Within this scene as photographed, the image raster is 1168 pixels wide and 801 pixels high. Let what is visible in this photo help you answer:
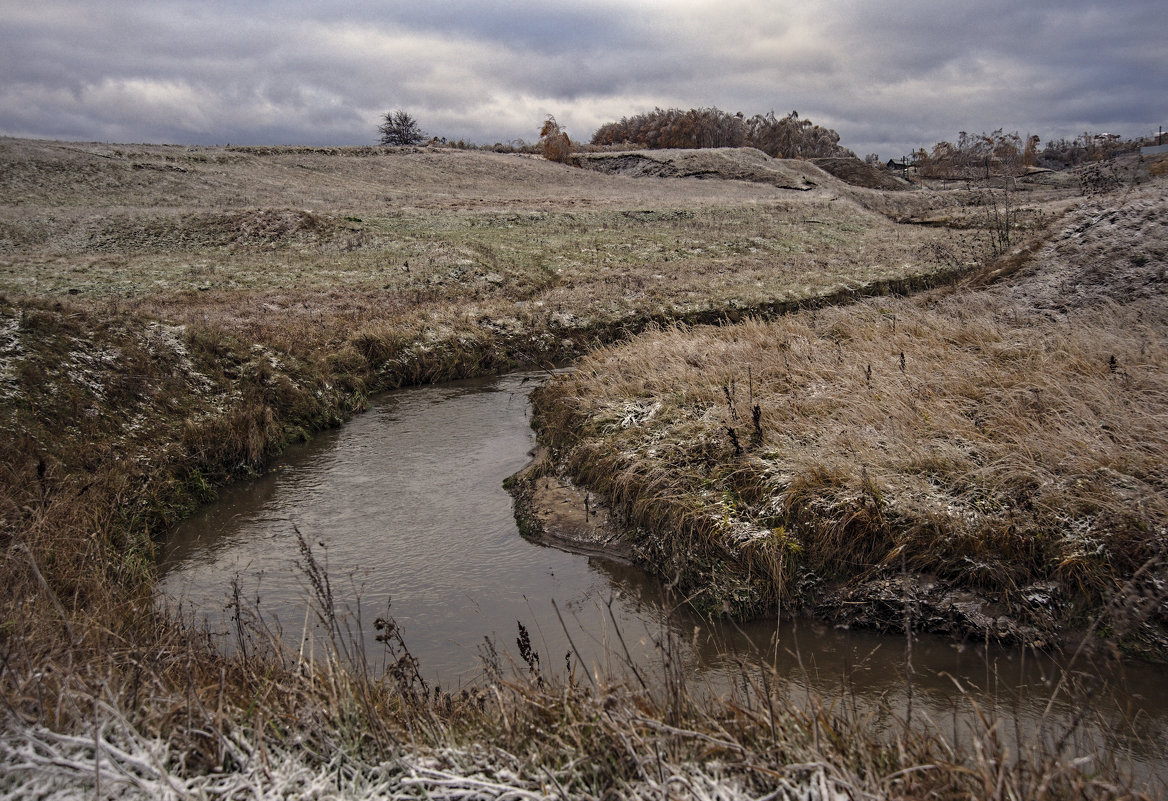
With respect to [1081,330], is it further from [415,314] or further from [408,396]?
[415,314]

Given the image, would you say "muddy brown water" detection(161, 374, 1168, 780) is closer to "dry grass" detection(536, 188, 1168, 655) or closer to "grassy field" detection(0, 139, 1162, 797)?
"grassy field" detection(0, 139, 1162, 797)

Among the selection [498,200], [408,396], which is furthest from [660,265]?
[498,200]

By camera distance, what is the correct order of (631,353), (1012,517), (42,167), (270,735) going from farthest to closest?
(42,167) < (631,353) < (1012,517) < (270,735)

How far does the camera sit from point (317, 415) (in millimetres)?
13086

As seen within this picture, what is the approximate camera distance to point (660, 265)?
25.9 metres

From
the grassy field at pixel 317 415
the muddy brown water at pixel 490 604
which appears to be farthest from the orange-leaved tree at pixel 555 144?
the muddy brown water at pixel 490 604

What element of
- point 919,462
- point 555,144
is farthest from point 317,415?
point 555,144

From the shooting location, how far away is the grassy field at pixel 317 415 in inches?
126

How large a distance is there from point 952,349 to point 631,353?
17.2 ft

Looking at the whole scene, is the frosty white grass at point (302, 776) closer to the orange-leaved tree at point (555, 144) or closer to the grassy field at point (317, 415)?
the grassy field at point (317, 415)

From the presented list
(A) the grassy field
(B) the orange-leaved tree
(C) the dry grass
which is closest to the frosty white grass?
(A) the grassy field

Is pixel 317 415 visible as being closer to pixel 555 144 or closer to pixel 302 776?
pixel 302 776

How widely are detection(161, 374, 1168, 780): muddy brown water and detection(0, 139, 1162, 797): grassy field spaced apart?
0.35 metres

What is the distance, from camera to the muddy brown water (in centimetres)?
479
